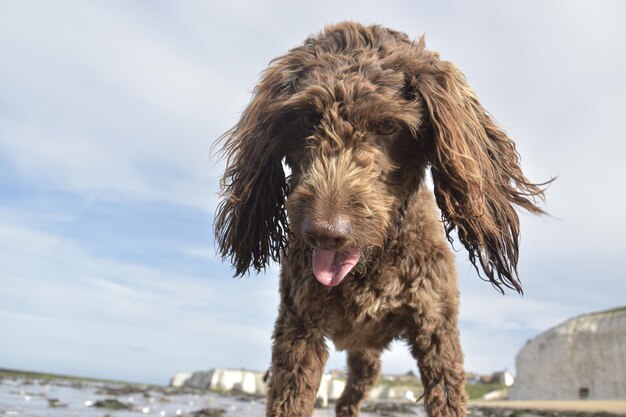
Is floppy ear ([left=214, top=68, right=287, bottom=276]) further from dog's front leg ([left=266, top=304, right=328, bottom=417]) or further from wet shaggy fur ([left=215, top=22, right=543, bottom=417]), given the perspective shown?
dog's front leg ([left=266, top=304, right=328, bottom=417])

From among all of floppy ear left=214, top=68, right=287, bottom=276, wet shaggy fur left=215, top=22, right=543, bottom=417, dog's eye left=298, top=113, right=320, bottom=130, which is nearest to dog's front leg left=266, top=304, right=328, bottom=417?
wet shaggy fur left=215, top=22, right=543, bottom=417

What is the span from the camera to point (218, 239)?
5.45 metres

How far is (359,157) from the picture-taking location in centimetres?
397

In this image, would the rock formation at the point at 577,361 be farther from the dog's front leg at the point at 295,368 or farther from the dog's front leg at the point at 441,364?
the dog's front leg at the point at 295,368

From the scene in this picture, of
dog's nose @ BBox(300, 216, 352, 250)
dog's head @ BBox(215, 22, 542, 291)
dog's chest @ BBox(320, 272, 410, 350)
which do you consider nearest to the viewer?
dog's nose @ BBox(300, 216, 352, 250)

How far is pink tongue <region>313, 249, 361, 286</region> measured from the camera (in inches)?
162

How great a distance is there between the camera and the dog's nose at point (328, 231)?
3.59 meters

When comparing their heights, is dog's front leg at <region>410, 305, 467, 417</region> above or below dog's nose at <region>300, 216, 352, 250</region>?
below

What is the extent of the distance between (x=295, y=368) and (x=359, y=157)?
1661mm

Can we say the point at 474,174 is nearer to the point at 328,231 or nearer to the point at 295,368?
the point at 328,231

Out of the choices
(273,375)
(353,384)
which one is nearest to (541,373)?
(353,384)


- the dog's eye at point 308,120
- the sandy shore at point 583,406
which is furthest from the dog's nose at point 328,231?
the sandy shore at point 583,406

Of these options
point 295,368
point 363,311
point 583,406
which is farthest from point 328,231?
point 583,406

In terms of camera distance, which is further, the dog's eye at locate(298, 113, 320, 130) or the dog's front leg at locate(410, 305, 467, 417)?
the dog's front leg at locate(410, 305, 467, 417)
